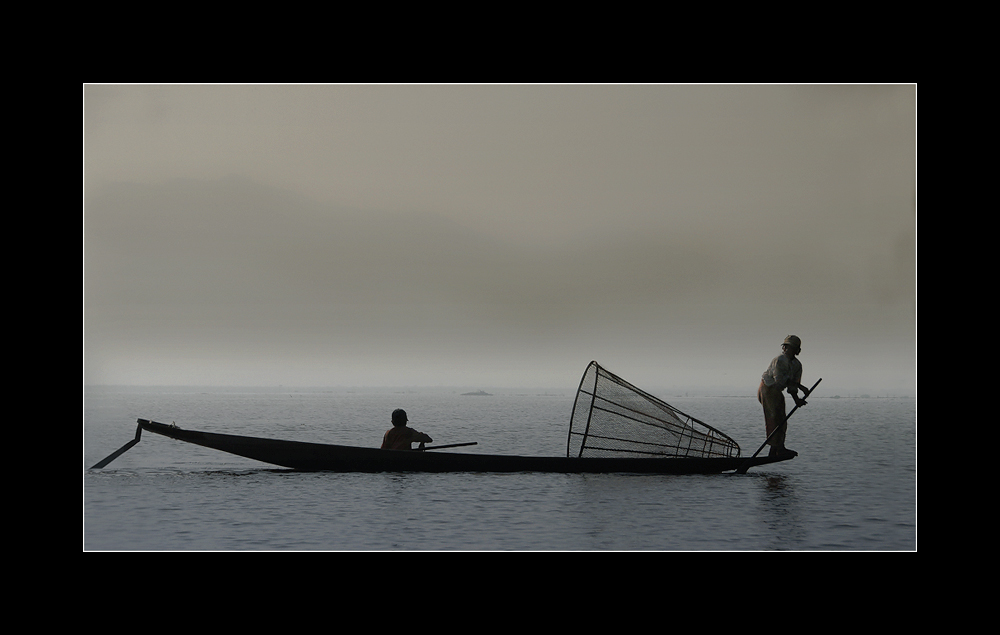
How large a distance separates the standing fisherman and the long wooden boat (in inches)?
16.4

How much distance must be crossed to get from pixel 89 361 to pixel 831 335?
11.1 metres

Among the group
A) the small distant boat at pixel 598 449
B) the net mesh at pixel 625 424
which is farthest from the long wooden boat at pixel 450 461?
the net mesh at pixel 625 424

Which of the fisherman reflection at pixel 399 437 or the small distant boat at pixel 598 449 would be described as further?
the fisherman reflection at pixel 399 437

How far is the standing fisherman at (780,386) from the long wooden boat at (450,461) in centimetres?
42

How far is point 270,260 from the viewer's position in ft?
66.4

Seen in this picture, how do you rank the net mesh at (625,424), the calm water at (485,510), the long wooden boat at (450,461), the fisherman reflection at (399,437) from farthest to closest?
the fisherman reflection at (399,437), the long wooden boat at (450,461), the net mesh at (625,424), the calm water at (485,510)

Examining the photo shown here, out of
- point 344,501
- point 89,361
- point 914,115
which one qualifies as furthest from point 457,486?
point 914,115

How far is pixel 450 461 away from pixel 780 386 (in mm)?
4734

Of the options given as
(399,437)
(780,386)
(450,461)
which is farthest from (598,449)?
(399,437)

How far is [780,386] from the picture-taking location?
12.9 meters

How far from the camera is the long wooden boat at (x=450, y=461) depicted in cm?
1300

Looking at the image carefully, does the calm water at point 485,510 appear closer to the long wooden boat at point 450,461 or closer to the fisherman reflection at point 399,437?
the long wooden boat at point 450,461

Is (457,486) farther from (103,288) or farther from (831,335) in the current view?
(831,335)
